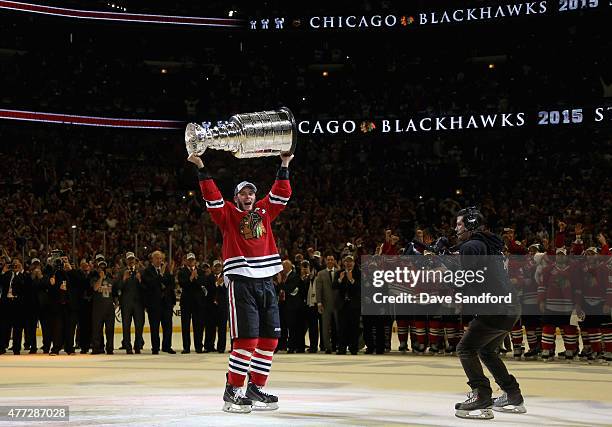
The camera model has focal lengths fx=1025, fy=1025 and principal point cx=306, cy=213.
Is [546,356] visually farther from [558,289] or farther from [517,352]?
[558,289]

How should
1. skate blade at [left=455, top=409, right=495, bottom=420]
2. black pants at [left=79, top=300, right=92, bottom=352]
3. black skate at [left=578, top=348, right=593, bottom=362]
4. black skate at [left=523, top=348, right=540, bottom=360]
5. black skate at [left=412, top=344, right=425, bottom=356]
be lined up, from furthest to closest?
1. black pants at [left=79, top=300, right=92, bottom=352]
2. black skate at [left=412, top=344, right=425, bottom=356]
3. black skate at [left=523, top=348, right=540, bottom=360]
4. black skate at [left=578, top=348, right=593, bottom=362]
5. skate blade at [left=455, top=409, right=495, bottom=420]

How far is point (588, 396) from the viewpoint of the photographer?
1015 cm

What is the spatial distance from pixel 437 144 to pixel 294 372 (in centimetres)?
Result: 2771

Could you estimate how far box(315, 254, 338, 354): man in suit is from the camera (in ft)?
56.9

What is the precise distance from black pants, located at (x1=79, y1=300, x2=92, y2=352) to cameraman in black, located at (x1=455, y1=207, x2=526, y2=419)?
1040 cm

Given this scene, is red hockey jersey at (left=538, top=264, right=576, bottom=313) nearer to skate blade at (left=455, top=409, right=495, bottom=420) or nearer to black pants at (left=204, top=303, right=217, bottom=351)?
black pants at (left=204, top=303, right=217, bottom=351)

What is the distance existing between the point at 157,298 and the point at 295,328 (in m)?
2.44

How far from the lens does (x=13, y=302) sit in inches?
705

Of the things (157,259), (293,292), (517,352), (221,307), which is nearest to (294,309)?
(293,292)

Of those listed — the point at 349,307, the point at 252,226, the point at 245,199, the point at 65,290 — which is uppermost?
the point at 245,199

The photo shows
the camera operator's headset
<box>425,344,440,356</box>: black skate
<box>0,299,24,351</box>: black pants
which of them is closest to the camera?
the camera operator's headset

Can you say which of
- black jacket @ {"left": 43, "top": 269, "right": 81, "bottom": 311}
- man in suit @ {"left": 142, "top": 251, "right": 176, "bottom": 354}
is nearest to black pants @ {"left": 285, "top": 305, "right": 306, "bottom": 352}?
man in suit @ {"left": 142, "top": 251, "right": 176, "bottom": 354}

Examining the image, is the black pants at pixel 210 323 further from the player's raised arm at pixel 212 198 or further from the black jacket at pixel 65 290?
the player's raised arm at pixel 212 198

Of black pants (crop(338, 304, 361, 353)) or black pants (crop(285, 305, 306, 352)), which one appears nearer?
black pants (crop(338, 304, 361, 353))
